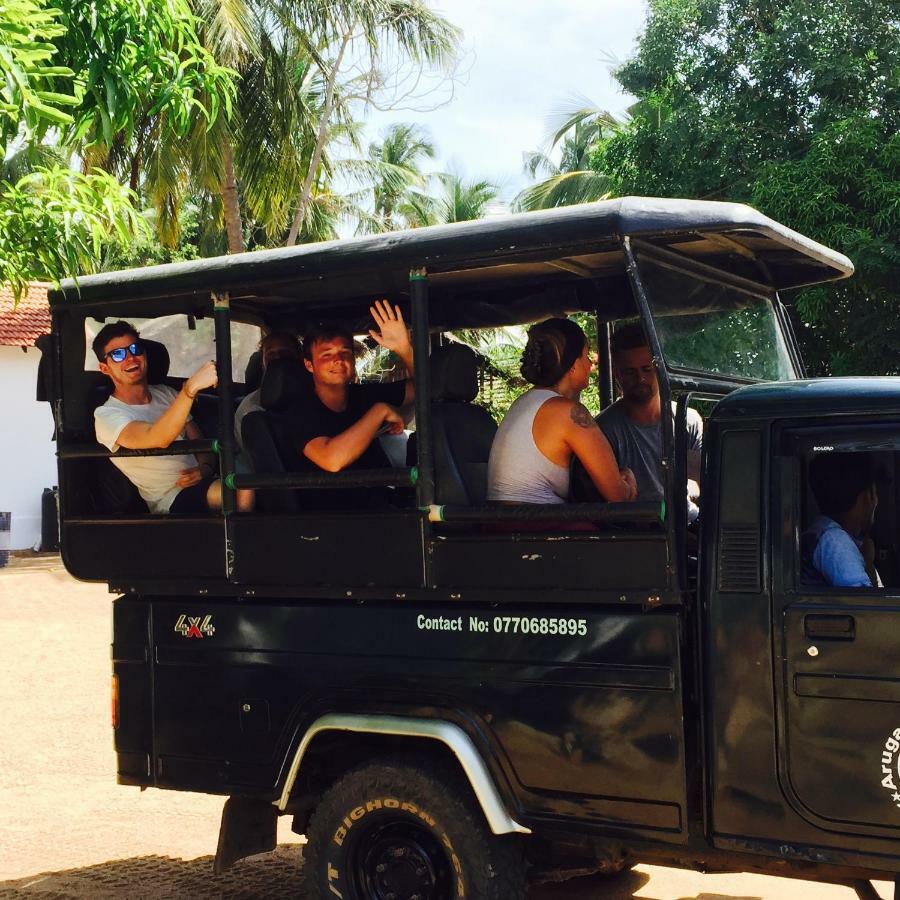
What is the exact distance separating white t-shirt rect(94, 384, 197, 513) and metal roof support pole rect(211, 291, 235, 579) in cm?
Result: 50

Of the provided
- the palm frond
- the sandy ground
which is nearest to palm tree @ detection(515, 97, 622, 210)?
the palm frond

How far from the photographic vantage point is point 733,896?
4.99 m

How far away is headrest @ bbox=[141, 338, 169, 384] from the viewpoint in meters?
5.35

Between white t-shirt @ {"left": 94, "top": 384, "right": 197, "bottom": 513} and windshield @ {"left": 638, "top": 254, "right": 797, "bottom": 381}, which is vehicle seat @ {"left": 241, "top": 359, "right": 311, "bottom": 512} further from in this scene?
windshield @ {"left": 638, "top": 254, "right": 797, "bottom": 381}

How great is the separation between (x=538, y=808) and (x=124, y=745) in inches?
70.2

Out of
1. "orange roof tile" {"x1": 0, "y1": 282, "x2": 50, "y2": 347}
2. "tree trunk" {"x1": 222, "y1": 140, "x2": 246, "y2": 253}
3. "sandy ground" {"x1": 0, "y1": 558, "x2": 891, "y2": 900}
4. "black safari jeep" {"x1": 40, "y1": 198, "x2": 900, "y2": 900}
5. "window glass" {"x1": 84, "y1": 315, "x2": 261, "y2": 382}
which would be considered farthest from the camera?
"orange roof tile" {"x1": 0, "y1": 282, "x2": 50, "y2": 347}

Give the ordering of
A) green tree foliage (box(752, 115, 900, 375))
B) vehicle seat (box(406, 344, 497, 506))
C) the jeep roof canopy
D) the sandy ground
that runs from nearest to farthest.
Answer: the jeep roof canopy, vehicle seat (box(406, 344, 497, 506)), the sandy ground, green tree foliage (box(752, 115, 900, 375))

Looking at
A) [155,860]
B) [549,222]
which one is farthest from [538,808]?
[155,860]

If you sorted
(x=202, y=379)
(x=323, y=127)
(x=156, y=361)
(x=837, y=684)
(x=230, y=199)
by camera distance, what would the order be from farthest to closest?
(x=323, y=127), (x=230, y=199), (x=156, y=361), (x=202, y=379), (x=837, y=684)

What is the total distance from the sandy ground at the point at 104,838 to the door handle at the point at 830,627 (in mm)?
1888

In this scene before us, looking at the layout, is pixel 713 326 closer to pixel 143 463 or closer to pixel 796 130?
pixel 143 463

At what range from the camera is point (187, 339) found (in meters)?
5.50

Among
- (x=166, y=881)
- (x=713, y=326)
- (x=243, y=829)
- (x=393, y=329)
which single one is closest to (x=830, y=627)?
(x=713, y=326)

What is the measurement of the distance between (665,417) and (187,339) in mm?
2663
